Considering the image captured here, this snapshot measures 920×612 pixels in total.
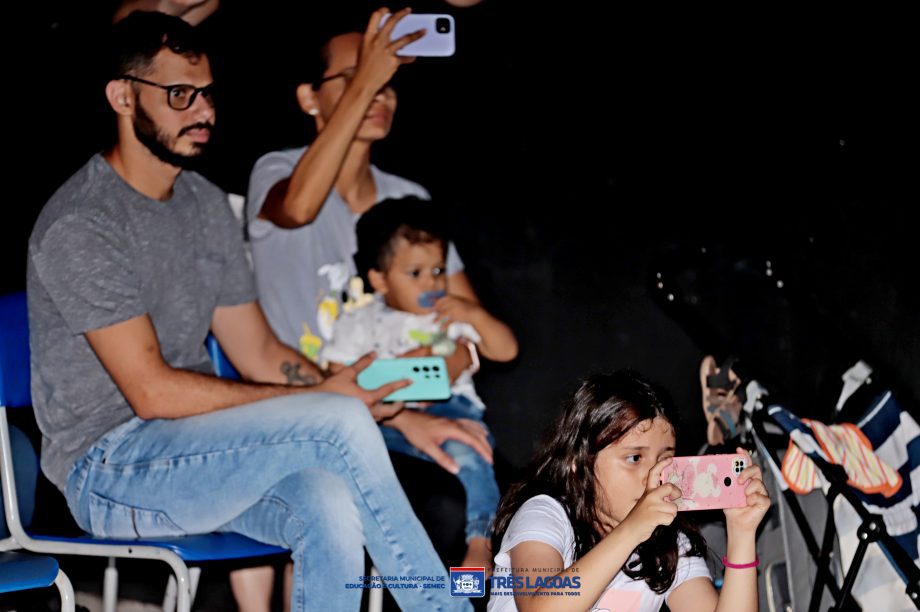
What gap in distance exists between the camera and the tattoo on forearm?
2.62 meters

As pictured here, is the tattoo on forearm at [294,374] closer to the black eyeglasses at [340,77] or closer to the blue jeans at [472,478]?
the blue jeans at [472,478]

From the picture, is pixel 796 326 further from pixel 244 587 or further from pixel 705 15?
pixel 244 587

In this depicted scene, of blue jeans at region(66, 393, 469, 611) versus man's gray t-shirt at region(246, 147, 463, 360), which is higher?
man's gray t-shirt at region(246, 147, 463, 360)

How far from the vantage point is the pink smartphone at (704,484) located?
6.02 feet

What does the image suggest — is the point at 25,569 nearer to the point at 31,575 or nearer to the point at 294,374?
the point at 31,575

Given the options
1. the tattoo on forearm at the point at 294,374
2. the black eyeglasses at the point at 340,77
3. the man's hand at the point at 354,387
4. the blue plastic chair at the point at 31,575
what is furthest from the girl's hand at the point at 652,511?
the black eyeglasses at the point at 340,77

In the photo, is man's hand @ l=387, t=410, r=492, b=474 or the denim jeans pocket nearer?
the denim jeans pocket

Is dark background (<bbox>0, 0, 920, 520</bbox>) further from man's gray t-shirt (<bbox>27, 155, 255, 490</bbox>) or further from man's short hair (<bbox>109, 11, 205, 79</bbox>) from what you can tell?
man's gray t-shirt (<bbox>27, 155, 255, 490</bbox>)

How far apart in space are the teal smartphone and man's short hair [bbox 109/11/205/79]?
2.52 ft

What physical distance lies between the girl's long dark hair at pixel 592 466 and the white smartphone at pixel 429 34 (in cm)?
114

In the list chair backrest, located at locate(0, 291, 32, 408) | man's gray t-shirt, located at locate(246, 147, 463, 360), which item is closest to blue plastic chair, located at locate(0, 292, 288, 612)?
chair backrest, located at locate(0, 291, 32, 408)

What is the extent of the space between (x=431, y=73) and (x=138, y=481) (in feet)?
4.24

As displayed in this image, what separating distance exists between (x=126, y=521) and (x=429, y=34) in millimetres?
1400

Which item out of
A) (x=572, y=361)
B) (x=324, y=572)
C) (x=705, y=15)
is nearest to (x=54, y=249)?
(x=324, y=572)
